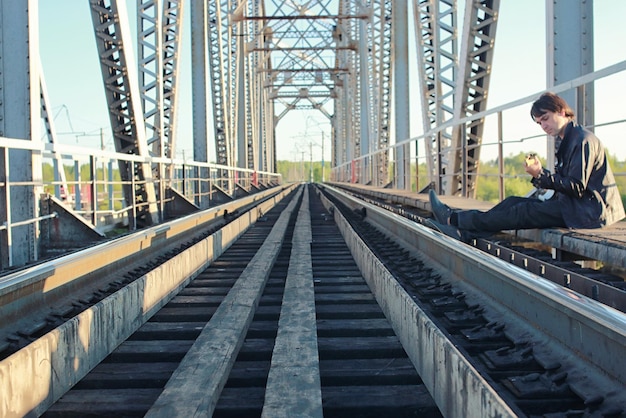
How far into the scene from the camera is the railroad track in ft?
6.88

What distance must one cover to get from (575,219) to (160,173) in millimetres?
7039

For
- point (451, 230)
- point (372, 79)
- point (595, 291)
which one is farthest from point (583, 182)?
point (372, 79)

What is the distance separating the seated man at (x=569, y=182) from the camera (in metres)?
3.86

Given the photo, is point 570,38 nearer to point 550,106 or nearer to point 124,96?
point 550,106

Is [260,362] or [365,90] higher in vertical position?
[365,90]

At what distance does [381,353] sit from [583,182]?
177cm

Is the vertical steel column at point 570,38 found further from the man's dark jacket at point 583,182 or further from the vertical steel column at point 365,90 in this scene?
the vertical steel column at point 365,90

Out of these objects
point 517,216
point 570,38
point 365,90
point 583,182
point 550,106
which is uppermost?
point 365,90

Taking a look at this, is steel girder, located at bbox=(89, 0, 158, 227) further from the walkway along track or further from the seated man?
the seated man

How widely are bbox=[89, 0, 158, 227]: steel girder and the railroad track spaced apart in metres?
4.68

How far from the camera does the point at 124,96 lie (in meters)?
8.60

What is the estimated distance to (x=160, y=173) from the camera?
9828 millimetres

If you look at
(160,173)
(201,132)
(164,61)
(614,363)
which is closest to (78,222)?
(160,173)

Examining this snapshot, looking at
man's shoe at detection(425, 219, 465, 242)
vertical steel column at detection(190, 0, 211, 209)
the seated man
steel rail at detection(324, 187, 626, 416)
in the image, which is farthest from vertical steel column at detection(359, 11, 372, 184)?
steel rail at detection(324, 187, 626, 416)
